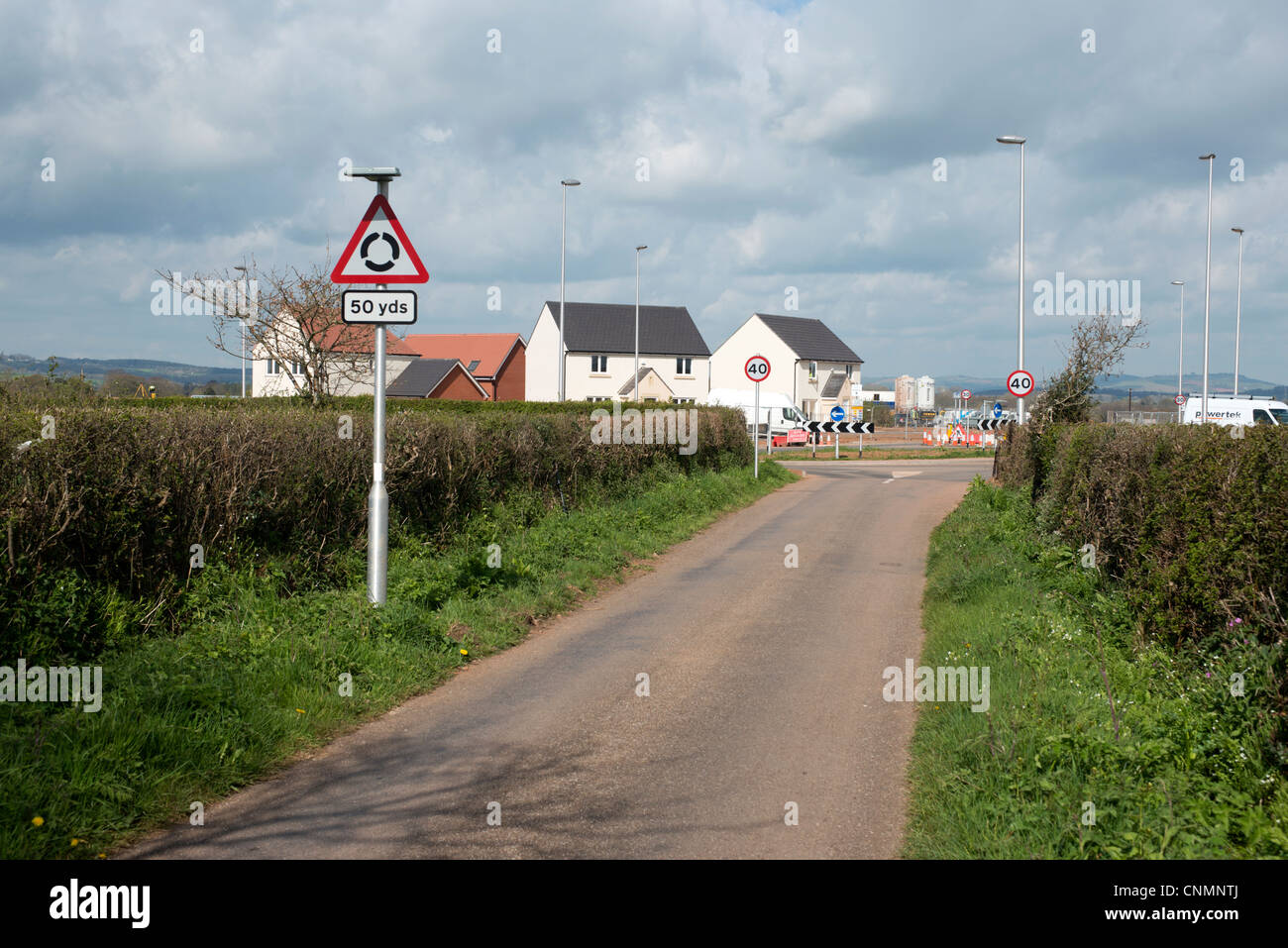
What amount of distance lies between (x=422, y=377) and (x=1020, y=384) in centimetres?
4859

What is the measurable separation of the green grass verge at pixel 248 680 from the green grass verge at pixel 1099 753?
3.71 m

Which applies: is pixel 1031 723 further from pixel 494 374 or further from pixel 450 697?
pixel 494 374

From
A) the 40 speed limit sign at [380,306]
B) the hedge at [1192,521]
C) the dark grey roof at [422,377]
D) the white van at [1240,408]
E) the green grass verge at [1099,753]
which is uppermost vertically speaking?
the dark grey roof at [422,377]

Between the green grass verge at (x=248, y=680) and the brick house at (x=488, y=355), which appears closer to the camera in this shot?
the green grass verge at (x=248, y=680)

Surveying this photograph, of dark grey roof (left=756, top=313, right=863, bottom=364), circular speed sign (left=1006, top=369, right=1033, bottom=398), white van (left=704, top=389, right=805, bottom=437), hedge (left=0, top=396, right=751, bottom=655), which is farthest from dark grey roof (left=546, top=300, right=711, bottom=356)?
hedge (left=0, top=396, right=751, bottom=655)

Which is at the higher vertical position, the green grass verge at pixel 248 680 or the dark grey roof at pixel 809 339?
the dark grey roof at pixel 809 339

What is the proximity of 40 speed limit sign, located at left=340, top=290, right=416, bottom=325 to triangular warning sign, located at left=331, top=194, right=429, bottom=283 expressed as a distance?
0.13 m

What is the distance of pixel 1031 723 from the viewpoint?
5.90m

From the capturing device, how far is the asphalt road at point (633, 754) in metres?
4.85

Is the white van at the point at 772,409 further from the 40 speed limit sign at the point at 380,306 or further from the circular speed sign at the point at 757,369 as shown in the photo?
the 40 speed limit sign at the point at 380,306

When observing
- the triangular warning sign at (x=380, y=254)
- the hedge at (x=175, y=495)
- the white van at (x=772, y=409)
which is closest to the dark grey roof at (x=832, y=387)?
the white van at (x=772, y=409)

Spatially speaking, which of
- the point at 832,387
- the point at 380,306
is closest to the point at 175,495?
the point at 380,306

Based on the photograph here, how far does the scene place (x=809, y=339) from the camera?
83.6m
